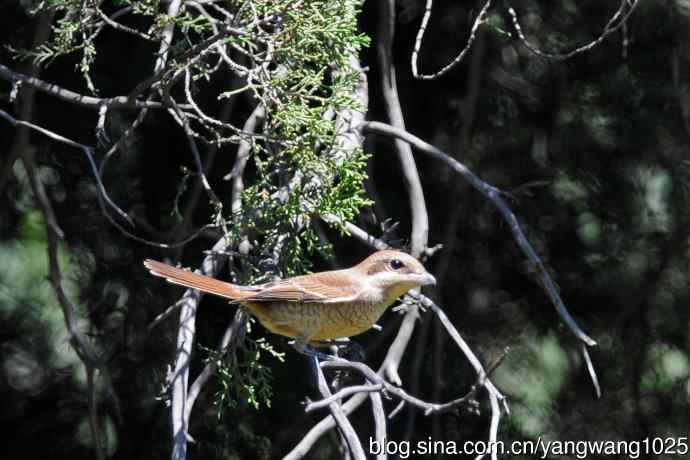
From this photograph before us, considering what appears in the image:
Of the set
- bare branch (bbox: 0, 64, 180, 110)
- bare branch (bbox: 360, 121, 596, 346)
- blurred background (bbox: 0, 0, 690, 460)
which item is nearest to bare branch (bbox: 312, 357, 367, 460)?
bare branch (bbox: 360, 121, 596, 346)

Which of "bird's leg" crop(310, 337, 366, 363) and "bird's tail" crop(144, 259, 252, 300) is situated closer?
"bird's tail" crop(144, 259, 252, 300)

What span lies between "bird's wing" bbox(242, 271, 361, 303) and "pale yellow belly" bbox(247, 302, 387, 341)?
4 centimetres

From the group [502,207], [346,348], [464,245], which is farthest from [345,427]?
[464,245]

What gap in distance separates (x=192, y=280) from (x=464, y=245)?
7.42ft

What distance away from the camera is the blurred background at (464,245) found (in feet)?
15.7

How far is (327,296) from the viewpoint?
336 cm

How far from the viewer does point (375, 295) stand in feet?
11.1

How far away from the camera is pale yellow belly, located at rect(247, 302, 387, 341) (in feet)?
11.0

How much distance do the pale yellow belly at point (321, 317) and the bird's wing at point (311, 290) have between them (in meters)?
0.04

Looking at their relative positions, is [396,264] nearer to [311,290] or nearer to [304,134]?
[311,290]

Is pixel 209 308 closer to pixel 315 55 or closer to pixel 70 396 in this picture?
pixel 70 396

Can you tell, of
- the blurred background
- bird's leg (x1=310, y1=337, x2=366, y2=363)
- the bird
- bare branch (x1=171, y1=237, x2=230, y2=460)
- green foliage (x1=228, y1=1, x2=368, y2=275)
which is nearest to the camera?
bare branch (x1=171, y1=237, x2=230, y2=460)

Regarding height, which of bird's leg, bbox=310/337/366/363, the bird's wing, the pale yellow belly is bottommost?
bird's leg, bbox=310/337/366/363

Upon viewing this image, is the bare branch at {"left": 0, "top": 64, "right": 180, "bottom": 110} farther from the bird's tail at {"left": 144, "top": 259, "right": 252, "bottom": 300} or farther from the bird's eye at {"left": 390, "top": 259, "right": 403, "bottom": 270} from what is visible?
the bird's eye at {"left": 390, "top": 259, "right": 403, "bottom": 270}
